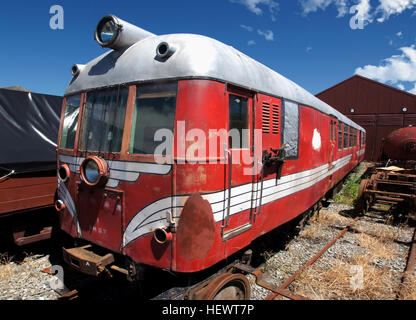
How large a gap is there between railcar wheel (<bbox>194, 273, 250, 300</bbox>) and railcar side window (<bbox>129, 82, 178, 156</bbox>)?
149cm

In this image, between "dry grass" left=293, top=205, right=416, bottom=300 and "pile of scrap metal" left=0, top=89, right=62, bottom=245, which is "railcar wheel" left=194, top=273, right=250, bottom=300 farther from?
"pile of scrap metal" left=0, top=89, right=62, bottom=245

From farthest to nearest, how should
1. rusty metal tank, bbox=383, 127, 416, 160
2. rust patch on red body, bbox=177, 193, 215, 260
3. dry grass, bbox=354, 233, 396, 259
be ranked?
rusty metal tank, bbox=383, 127, 416, 160, dry grass, bbox=354, 233, 396, 259, rust patch on red body, bbox=177, 193, 215, 260

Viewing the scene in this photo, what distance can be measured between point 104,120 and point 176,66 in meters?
1.17

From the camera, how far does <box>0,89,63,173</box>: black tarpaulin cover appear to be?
461 centimetres

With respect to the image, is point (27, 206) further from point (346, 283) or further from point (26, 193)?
point (346, 283)

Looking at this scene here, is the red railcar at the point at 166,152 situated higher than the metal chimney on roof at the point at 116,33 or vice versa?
the metal chimney on roof at the point at 116,33

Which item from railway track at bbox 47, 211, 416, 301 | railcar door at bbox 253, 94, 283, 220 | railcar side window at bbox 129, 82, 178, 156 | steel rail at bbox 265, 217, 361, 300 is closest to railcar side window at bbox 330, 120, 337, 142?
steel rail at bbox 265, 217, 361, 300

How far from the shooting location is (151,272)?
3275 mm

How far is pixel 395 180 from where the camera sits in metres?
8.79

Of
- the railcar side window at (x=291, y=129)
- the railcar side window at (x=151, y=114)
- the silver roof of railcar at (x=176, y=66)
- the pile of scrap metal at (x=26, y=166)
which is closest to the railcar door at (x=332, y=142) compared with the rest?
the railcar side window at (x=291, y=129)

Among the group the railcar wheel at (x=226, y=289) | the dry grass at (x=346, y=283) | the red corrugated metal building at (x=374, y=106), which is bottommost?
the dry grass at (x=346, y=283)

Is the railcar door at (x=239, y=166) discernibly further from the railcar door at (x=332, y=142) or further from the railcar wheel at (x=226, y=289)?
the railcar door at (x=332, y=142)

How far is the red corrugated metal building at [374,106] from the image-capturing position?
19609 millimetres

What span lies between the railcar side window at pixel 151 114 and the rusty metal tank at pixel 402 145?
12507 millimetres
